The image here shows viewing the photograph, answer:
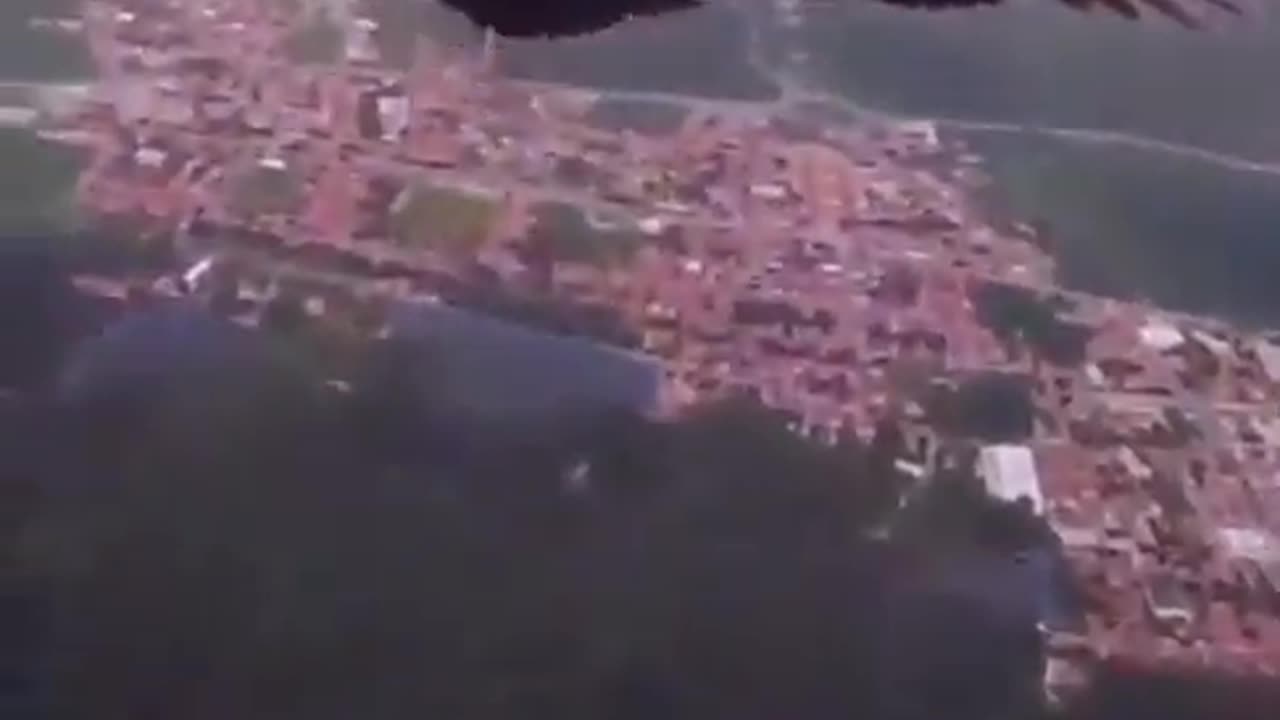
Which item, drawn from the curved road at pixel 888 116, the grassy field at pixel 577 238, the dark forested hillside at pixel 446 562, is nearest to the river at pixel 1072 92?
the curved road at pixel 888 116

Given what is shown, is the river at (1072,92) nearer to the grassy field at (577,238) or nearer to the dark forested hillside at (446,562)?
the grassy field at (577,238)

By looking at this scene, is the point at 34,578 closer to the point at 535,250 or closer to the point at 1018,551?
the point at 535,250

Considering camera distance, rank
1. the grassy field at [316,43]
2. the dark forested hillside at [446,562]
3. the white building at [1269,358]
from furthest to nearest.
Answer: the grassy field at [316,43] → the white building at [1269,358] → the dark forested hillside at [446,562]

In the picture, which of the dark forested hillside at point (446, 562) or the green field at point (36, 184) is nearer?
the dark forested hillside at point (446, 562)

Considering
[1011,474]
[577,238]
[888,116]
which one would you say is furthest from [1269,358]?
[577,238]

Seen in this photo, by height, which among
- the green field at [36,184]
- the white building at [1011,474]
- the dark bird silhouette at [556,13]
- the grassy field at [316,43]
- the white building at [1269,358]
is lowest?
the white building at [1011,474]

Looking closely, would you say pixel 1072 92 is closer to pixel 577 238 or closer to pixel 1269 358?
pixel 1269 358

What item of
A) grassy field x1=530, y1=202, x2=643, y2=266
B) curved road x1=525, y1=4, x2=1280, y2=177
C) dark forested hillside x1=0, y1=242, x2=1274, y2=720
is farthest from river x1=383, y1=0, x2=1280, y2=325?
dark forested hillside x1=0, y1=242, x2=1274, y2=720

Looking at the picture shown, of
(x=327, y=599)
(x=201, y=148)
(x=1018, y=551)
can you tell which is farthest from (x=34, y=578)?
(x=1018, y=551)
